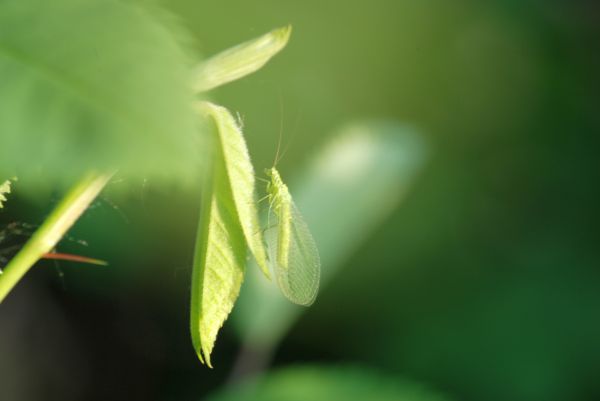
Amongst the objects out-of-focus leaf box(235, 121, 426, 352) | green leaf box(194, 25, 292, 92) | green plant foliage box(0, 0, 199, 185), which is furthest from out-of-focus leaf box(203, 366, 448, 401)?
green plant foliage box(0, 0, 199, 185)

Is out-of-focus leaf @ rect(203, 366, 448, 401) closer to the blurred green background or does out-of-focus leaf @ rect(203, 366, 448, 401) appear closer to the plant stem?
the plant stem

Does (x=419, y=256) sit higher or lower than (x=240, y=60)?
lower

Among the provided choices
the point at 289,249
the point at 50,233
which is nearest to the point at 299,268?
the point at 289,249

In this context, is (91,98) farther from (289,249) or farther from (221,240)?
(289,249)

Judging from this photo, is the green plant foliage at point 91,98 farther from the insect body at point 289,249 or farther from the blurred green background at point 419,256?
the blurred green background at point 419,256

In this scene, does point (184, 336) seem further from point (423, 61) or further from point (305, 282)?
point (305, 282)

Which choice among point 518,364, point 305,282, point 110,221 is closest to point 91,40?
point 305,282
